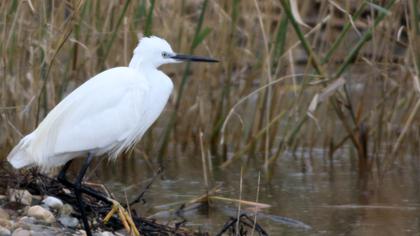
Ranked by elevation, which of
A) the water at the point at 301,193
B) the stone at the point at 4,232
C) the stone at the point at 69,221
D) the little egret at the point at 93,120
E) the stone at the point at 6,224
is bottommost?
the water at the point at 301,193

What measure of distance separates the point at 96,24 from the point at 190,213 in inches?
56.2

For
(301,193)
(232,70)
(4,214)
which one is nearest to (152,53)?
(4,214)

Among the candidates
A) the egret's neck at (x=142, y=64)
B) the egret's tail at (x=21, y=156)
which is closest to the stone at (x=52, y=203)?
the egret's tail at (x=21, y=156)

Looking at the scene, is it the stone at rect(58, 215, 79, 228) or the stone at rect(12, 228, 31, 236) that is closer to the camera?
the stone at rect(12, 228, 31, 236)

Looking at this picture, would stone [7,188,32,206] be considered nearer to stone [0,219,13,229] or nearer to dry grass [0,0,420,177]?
stone [0,219,13,229]

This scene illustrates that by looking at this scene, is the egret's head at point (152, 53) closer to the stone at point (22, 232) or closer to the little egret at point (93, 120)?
the little egret at point (93, 120)

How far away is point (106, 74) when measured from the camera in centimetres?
466

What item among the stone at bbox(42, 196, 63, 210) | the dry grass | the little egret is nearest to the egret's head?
the little egret

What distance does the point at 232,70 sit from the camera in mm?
7074

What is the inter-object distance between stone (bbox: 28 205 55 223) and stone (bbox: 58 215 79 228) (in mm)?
156

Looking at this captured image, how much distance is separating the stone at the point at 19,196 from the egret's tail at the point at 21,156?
15 centimetres

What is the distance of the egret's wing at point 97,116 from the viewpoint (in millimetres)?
4598

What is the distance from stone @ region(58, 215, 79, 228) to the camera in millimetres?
4691

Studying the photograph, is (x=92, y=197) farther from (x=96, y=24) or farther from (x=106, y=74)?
(x=96, y=24)
